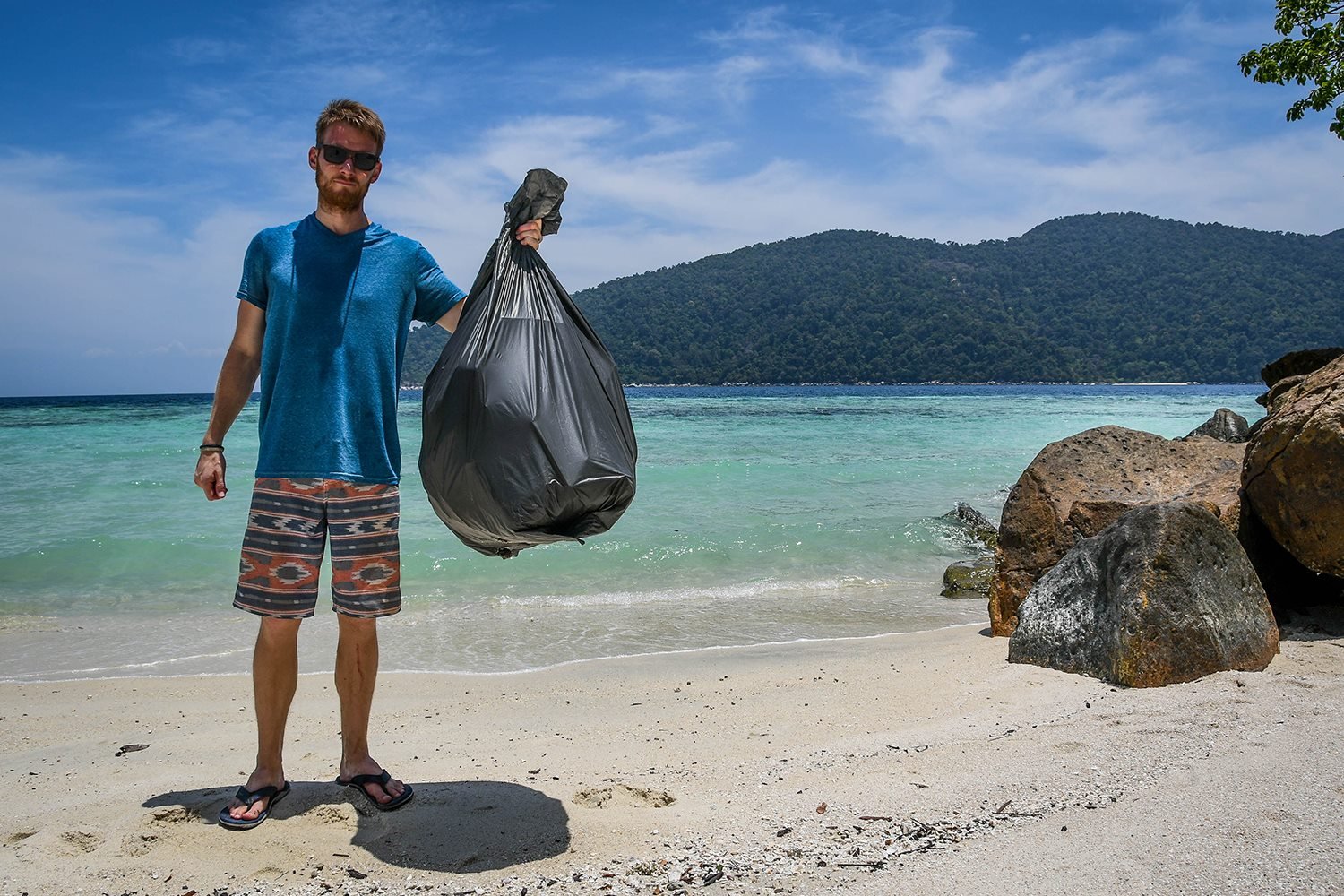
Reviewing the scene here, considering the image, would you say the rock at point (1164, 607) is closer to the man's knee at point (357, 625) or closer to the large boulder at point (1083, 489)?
the large boulder at point (1083, 489)

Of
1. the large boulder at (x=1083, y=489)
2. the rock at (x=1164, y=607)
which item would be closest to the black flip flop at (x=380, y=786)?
the rock at (x=1164, y=607)

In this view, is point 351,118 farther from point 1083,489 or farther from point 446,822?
point 1083,489

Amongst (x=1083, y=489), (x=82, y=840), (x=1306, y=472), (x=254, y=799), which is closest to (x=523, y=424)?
(x=254, y=799)

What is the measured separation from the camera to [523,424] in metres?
2.29

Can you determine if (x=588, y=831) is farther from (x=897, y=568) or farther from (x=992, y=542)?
(x=992, y=542)

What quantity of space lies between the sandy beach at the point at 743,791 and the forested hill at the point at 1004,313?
7145 centimetres

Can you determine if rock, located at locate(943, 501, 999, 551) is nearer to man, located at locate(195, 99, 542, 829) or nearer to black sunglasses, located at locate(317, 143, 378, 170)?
man, located at locate(195, 99, 542, 829)

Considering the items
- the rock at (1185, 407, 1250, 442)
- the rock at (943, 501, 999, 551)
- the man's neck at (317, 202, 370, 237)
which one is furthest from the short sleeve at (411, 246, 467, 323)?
the rock at (1185, 407, 1250, 442)

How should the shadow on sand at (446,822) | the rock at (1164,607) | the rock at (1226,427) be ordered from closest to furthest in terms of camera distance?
the shadow on sand at (446,822) → the rock at (1164,607) → the rock at (1226,427)

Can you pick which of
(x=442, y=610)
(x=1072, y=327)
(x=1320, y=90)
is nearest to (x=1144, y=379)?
(x=1072, y=327)

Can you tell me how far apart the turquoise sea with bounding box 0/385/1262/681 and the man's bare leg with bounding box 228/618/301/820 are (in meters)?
2.48

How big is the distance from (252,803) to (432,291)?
4.94ft

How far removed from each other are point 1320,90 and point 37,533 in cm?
1281

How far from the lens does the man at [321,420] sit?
259 centimetres
